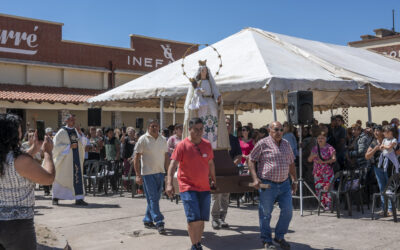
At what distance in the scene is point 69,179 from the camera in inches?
423

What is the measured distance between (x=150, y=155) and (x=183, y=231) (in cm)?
128

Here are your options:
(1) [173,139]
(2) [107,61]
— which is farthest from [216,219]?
(2) [107,61]

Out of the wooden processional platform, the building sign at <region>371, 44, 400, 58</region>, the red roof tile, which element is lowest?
the wooden processional platform

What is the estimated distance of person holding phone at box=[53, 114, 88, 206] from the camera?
419 inches

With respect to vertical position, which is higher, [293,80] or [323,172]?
[293,80]

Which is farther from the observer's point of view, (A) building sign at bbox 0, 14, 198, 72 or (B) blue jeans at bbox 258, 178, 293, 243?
(A) building sign at bbox 0, 14, 198, 72

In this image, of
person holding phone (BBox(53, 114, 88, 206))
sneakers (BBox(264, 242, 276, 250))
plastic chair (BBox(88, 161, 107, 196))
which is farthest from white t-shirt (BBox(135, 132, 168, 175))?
plastic chair (BBox(88, 161, 107, 196))

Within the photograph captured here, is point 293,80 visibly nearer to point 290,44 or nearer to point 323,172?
point 323,172

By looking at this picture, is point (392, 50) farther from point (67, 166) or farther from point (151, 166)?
point (151, 166)

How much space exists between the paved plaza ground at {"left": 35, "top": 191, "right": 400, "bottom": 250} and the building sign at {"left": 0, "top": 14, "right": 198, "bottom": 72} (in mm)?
17385

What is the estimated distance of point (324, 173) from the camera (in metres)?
9.34

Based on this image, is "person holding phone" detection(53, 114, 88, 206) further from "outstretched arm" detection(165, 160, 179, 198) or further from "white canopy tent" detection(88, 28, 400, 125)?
"outstretched arm" detection(165, 160, 179, 198)

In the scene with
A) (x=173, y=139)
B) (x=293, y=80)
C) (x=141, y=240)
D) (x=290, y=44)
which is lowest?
(x=141, y=240)

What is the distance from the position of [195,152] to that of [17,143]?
2686mm
